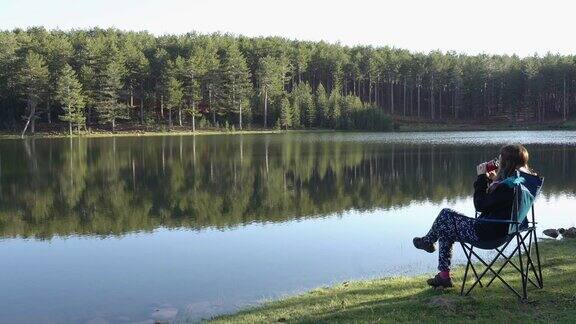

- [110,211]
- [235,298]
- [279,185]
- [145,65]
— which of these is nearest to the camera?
[235,298]

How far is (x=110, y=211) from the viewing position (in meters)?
19.1

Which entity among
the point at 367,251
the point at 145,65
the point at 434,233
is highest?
the point at 145,65

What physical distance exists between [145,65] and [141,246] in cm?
7725

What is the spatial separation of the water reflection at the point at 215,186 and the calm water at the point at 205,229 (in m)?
0.08

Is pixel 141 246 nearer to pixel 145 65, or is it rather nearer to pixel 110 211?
pixel 110 211

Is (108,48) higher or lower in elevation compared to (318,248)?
higher

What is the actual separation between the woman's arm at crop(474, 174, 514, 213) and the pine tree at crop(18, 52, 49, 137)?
77.8 meters

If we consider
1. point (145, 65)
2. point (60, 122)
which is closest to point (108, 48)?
point (145, 65)

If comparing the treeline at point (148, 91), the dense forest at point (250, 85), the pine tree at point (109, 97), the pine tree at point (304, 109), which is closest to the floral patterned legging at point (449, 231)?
the treeline at point (148, 91)

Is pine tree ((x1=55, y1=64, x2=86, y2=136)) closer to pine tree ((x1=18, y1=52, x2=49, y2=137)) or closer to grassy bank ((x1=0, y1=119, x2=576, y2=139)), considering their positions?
grassy bank ((x1=0, y1=119, x2=576, y2=139))

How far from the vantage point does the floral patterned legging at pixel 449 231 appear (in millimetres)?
7547

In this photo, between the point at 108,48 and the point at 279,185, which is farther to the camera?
the point at 108,48

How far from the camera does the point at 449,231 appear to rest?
25.3 ft

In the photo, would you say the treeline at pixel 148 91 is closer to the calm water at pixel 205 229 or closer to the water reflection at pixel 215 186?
the water reflection at pixel 215 186
